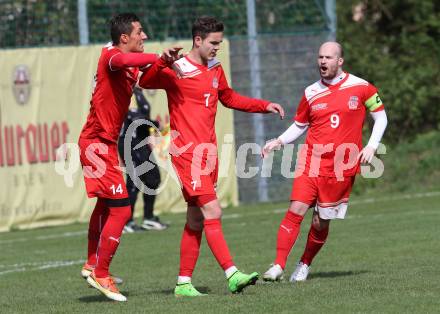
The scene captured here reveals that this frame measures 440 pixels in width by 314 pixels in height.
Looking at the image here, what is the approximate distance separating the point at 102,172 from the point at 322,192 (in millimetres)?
1768

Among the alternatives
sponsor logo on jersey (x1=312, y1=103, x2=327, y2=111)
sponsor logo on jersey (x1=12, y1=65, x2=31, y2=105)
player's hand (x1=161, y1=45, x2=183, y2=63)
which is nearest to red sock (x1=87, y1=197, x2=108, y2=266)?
player's hand (x1=161, y1=45, x2=183, y2=63)

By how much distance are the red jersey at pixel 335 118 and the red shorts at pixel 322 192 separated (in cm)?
6

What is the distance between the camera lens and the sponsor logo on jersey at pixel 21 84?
1659 cm

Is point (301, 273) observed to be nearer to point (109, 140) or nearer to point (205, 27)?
point (109, 140)

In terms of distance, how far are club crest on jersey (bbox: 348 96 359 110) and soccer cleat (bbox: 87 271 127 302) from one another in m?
2.33

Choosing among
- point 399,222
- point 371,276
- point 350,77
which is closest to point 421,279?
point 371,276

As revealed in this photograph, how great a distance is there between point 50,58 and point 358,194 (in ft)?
19.6

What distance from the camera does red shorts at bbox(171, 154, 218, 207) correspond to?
8.39 m

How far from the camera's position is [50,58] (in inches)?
668

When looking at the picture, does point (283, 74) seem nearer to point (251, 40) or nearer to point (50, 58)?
point (251, 40)

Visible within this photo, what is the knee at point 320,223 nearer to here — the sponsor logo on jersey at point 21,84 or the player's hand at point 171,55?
the player's hand at point 171,55

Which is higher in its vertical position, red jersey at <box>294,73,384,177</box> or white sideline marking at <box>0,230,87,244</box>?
red jersey at <box>294,73,384,177</box>


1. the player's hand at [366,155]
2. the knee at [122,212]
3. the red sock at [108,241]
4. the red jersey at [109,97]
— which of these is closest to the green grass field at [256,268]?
the red sock at [108,241]

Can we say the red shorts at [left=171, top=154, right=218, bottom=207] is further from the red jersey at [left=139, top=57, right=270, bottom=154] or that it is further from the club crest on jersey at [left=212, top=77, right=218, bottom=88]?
the club crest on jersey at [left=212, top=77, right=218, bottom=88]
